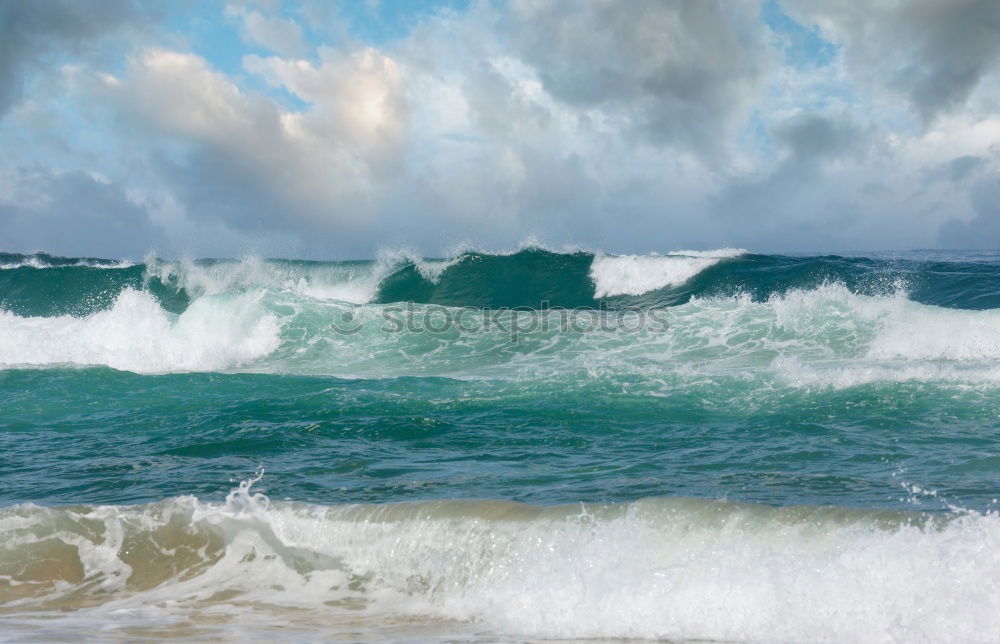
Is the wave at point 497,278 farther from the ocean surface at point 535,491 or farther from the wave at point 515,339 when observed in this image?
the ocean surface at point 535,491

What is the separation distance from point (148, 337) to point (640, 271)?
14.9 meters

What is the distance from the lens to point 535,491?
19.7 feet

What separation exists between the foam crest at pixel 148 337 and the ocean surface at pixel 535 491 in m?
0.76

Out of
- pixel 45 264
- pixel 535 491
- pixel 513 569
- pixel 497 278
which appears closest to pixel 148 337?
pixel 497 278

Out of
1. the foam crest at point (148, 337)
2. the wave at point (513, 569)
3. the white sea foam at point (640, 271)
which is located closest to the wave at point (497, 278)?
the white sea foam at point (640, 271)

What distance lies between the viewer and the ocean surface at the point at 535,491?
13.9ft

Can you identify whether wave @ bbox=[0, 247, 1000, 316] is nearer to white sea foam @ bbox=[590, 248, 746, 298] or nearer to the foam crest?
white sea foam @ bbox=[590, 248, 746, 298]

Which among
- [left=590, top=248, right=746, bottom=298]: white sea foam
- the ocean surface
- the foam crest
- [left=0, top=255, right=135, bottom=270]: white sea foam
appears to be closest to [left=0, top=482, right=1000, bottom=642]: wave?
the ocean surface

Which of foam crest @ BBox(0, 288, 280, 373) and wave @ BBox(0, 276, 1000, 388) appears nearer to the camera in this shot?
wave @ BBox(0, 276, 1000, 388)

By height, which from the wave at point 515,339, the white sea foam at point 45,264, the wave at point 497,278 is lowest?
the wave at point 515,339

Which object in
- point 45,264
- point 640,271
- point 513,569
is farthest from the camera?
point 45,264

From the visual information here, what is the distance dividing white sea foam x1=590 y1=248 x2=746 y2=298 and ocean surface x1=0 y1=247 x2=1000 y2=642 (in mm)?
8775

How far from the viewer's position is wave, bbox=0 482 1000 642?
4086 millimetres

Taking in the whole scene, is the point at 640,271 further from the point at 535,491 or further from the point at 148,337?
the point at 535,491
